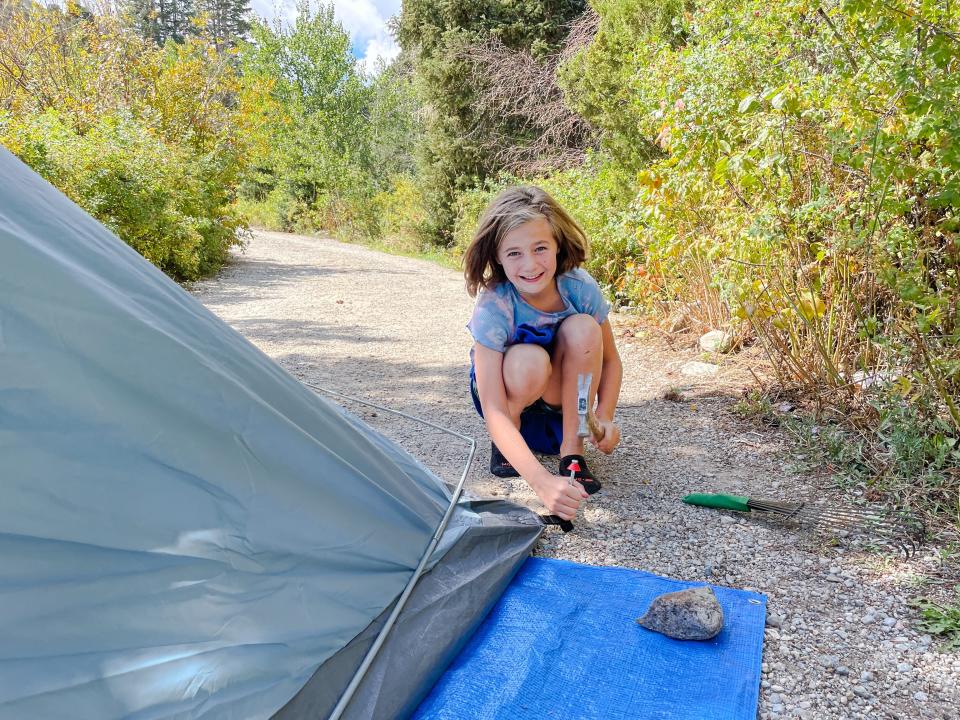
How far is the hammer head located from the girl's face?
0.33 metres

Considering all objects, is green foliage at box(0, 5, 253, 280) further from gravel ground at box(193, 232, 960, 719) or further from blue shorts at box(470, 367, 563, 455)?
blue shorts at box(470, 367, 563, 455)

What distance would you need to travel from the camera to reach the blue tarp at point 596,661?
55.7 inches

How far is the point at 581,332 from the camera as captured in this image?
233 cm

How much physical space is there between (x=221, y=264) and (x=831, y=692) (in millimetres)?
8850

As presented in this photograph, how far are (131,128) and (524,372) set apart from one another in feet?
21.0

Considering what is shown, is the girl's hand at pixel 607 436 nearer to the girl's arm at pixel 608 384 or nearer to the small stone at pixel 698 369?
the girl's arm at pixel 608 384

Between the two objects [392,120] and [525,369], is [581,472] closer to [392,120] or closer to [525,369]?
[525,369]

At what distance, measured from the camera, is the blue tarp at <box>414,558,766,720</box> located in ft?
4.65

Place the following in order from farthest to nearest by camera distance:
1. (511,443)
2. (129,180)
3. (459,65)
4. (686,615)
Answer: (459,65) → (129,180) → (511,443) → (686,615)

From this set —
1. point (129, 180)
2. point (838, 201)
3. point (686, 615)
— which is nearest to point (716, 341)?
point (838, 201)

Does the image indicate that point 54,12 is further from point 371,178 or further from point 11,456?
point 11,456

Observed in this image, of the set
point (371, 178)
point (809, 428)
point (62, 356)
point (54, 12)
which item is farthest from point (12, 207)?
point (371, 178)

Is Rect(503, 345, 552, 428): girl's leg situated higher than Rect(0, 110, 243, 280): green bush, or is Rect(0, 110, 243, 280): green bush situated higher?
Rect(0, 110, 243, 280): green bush

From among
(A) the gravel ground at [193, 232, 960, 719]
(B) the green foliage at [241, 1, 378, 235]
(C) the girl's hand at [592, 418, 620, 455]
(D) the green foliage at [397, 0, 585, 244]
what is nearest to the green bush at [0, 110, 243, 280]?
(A) the gravel ground at [193, 232, 960, 719]
